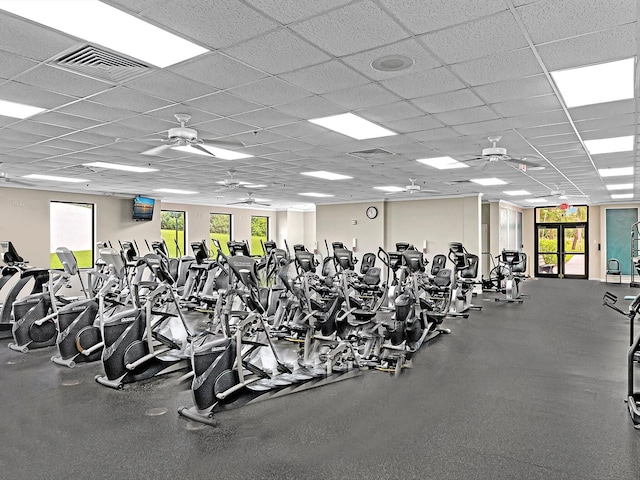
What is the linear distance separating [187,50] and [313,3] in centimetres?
103

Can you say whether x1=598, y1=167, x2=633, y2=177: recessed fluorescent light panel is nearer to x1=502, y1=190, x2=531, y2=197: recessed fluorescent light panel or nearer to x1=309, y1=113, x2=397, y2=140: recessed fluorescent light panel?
x1=502, y1=190, x2=531, y2=197: recessed fluorescent light panel

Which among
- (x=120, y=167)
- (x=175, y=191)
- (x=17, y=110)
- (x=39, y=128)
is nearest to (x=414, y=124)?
(x=17, y=110)

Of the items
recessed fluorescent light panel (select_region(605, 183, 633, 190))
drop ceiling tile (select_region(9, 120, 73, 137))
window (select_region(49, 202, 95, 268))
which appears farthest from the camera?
window (select_region(49, 202, 95, 268))

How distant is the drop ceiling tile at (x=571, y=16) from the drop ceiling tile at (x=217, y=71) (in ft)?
6.01

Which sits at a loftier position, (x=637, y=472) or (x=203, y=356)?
(x=203, y=356)

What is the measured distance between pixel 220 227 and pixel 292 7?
45.7ft

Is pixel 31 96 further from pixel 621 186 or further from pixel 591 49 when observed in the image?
pixel 621 186

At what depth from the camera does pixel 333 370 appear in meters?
4.43

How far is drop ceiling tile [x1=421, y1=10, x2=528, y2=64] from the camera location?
2529mm

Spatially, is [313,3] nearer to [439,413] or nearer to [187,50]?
[187,50]

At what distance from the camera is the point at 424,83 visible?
352 cm

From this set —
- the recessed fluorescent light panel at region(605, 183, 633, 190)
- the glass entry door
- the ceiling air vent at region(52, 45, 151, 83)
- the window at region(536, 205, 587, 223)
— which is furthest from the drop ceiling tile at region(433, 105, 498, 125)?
the glass entry door

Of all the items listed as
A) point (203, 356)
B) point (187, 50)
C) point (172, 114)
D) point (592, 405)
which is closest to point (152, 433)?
point (203, 356)

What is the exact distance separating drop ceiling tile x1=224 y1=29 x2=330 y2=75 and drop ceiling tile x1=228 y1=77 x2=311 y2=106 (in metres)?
0.30
